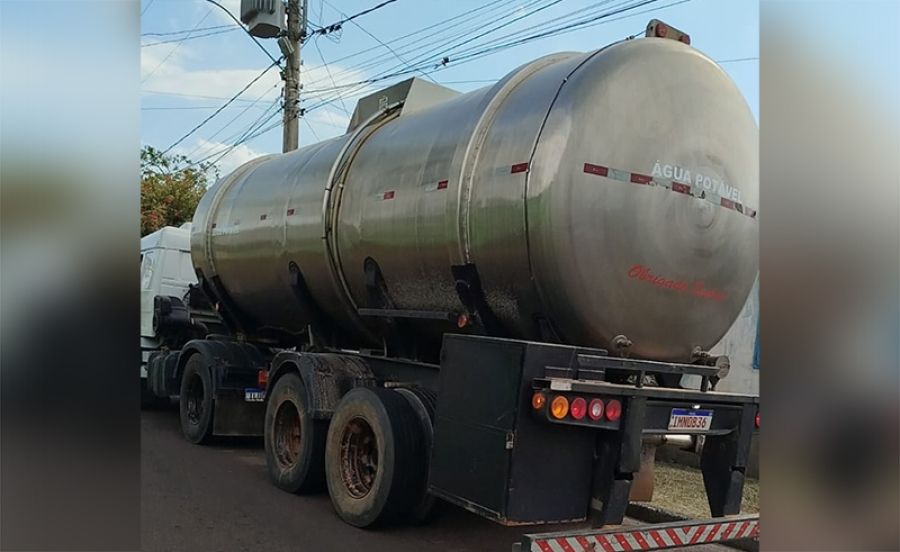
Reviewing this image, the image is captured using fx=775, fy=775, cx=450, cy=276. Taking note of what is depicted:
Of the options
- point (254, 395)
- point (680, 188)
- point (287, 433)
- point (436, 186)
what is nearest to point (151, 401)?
point (254, 395)

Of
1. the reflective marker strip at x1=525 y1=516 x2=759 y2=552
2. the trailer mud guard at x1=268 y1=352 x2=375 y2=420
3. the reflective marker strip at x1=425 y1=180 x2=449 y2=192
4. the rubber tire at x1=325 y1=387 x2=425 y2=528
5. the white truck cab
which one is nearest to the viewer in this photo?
the reflective marker strip at x1=525 y1=516 x2=759 y2=552

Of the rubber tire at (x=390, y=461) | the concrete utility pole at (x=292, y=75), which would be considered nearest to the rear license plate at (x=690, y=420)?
the rubber tire at (x=390, y=461)

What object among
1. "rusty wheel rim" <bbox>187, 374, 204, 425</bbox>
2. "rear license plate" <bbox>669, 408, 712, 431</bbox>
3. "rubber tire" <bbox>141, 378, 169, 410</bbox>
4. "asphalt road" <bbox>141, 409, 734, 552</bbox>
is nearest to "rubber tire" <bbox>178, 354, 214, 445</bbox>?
"rusty wheel rim" <bbox>187, 374, 204, 425</bbox>

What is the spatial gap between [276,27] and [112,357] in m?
14.3

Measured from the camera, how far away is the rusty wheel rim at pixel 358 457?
5.86 m

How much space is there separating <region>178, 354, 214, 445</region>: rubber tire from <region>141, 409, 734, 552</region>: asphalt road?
972 millimetres

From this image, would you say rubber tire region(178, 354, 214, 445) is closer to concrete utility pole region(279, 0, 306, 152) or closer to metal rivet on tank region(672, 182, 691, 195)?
metal rivet on tank region(672, 182, 691, 195)

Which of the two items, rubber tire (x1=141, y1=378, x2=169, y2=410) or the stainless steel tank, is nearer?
the stainless steel tank

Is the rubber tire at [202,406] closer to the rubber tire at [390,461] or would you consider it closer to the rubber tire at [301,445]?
the rubber tire at [301,445]

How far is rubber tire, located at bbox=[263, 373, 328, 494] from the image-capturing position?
637cm

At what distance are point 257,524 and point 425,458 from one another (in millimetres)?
1449

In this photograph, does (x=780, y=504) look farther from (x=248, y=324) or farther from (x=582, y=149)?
(x=248, y=324)

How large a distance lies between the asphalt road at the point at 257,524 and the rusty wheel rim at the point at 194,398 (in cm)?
154

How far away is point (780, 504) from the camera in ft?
6.60
